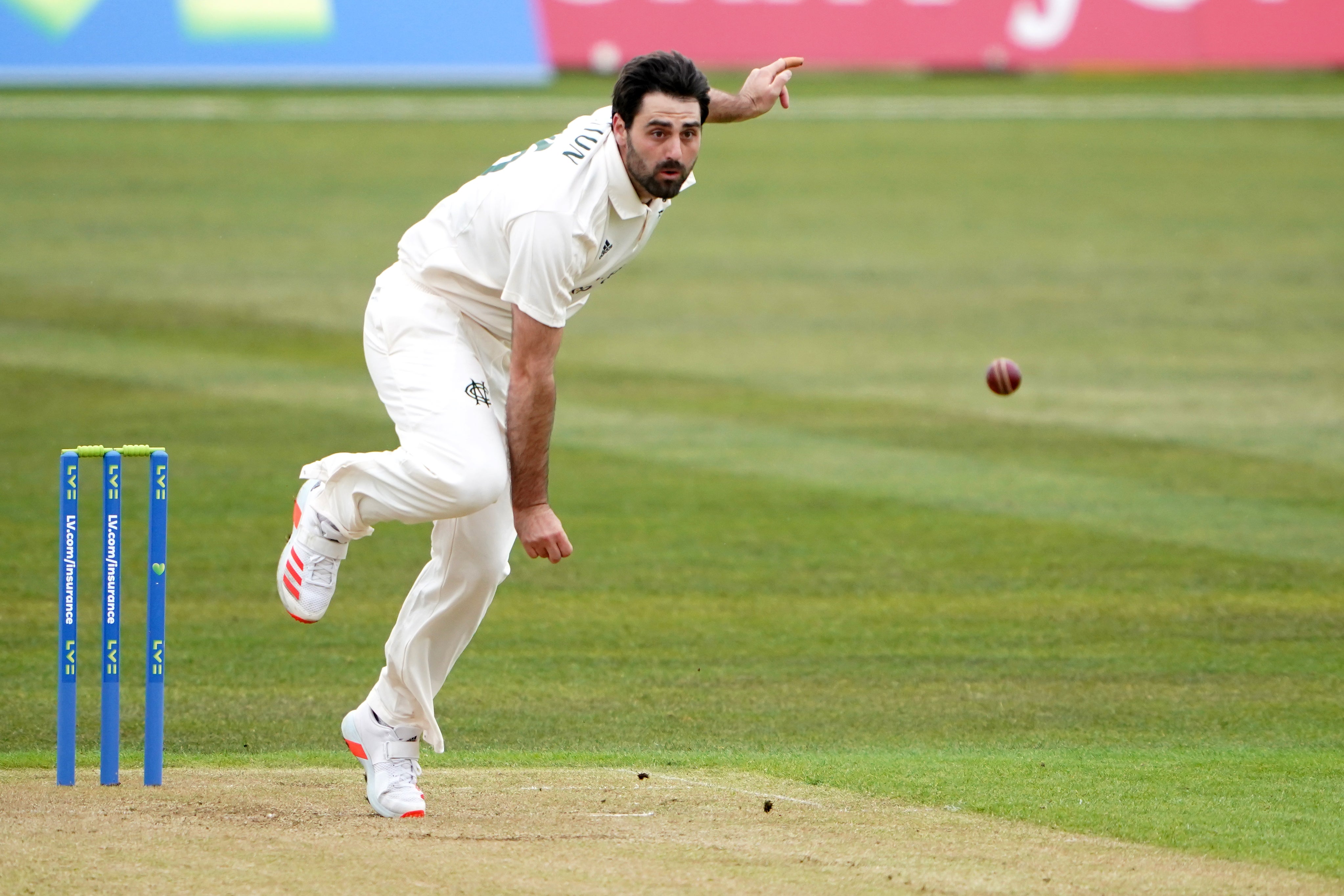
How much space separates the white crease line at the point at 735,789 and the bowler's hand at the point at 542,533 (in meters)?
0.98

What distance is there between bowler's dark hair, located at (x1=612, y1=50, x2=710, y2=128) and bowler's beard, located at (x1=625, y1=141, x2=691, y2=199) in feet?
0.31

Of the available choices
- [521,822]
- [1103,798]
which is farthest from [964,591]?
[521,822]

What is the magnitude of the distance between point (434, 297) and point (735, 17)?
17306mm

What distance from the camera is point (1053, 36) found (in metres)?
23.6

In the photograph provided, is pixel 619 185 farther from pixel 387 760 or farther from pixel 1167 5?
pixel 1167 5

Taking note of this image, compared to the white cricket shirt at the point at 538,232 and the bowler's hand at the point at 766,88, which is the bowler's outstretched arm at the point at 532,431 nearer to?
the white cricket shirt at the point at 538,232

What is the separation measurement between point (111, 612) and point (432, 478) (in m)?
1.02

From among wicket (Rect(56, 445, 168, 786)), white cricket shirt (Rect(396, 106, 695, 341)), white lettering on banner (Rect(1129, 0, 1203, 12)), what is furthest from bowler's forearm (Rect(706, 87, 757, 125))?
white lettering on banner (Rect(1129, 0, 1203, 12))

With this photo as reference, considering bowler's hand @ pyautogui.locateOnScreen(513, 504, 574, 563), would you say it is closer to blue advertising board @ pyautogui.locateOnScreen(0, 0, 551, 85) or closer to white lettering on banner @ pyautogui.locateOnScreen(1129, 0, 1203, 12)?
blue advertising board @ pyautogui.locateOnScreen(0, 0, 551, 85)

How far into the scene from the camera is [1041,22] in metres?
23.4

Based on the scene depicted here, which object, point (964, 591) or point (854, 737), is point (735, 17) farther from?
point (854, 737)

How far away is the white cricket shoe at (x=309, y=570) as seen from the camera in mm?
5547

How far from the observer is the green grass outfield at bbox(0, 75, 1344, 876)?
699 cm

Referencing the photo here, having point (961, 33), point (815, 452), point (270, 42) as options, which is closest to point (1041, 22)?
point (961, 33)
